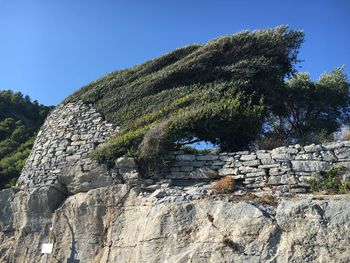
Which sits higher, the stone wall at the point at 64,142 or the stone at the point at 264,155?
the stone wall at the point at 64,142

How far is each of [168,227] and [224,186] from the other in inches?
57.8

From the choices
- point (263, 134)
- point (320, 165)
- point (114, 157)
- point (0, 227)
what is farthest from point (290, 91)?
point (0, 227)

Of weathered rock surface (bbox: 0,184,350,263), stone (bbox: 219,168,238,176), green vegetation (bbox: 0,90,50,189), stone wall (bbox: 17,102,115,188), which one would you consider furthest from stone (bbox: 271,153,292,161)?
green vegetation (bbox: 0,90,50,189)

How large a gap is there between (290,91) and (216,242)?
26.8 feet

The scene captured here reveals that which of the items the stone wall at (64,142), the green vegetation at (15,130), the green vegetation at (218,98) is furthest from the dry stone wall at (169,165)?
the green vegetation at (15,130)

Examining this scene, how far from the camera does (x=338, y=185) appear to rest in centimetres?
901

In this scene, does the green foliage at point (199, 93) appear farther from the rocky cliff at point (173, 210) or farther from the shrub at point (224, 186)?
the shrub at point (224, 186)

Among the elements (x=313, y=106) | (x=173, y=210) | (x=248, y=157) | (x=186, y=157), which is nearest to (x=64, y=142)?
(x=186, y=157)

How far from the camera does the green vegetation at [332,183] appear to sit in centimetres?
892

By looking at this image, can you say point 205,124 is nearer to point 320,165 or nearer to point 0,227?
point 320,165

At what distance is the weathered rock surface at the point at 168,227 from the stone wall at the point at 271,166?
2.04 ft

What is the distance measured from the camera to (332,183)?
9.08 meters

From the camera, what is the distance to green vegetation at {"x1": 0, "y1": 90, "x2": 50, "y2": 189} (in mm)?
20078

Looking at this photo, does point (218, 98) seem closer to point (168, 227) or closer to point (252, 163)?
point (252, 163)
